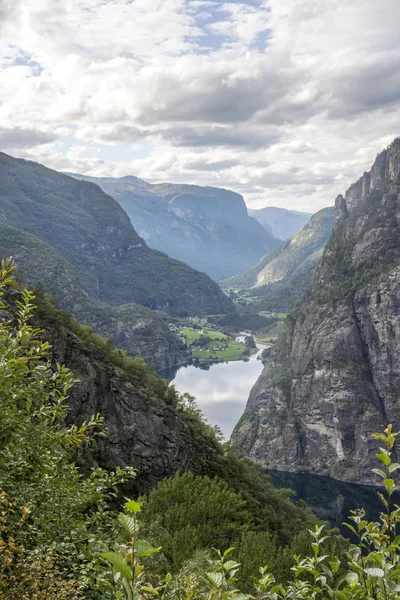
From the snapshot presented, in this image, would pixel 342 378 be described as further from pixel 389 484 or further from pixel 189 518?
pixel 389 484

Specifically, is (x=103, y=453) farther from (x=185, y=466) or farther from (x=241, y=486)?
(x=241, y=486)

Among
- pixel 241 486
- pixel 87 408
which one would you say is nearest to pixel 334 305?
pixel 241 486

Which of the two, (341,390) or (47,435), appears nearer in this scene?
(47,435)

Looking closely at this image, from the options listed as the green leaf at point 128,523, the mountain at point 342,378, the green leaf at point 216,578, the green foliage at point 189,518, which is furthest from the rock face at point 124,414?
the mountain at point 342,378

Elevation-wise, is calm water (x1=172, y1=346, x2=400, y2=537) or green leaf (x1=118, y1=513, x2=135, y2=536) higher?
green leaf (x1=118, y1=513, x2=135, y2=536)

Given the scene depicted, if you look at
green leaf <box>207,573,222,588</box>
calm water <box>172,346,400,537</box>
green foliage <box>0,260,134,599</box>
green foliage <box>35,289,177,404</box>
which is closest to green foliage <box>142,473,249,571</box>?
green foliage <box>0,260,134,599</box>

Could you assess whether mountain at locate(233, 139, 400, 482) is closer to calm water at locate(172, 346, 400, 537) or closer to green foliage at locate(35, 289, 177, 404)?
calm water at locate(172, 346, 400, 537)

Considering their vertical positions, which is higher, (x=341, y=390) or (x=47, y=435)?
(x=47, y=435)

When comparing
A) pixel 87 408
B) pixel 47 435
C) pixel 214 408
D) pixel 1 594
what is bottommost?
pixel 214 408
